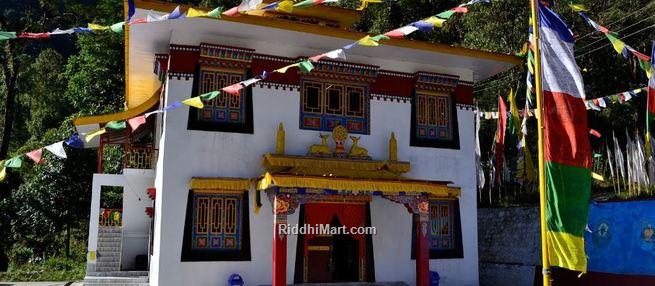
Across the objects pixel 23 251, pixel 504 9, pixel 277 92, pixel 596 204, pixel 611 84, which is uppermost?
pixel 504 9

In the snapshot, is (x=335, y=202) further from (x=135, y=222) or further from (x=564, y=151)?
(x=135, y=222)

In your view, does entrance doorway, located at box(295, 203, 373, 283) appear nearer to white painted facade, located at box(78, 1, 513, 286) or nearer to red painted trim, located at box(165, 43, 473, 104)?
white painted facade, located at box(78, 1, 513, 286)

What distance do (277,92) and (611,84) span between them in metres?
11.6

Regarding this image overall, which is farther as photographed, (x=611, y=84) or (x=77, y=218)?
(x=77, y=218)

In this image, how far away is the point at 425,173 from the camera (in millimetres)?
12172

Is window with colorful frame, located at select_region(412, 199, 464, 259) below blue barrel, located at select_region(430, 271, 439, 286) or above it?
above

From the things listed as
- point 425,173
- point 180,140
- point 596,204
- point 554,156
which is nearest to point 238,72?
point 180,140

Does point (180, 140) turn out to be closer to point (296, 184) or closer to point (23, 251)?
point (296, 184)

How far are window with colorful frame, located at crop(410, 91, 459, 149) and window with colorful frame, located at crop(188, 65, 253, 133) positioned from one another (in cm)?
363

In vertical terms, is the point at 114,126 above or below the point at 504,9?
below

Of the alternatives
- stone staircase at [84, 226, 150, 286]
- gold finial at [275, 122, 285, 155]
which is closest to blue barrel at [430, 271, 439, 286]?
gold finial at [275, 122, 285, 155]

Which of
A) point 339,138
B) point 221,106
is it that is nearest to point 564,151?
point 339,138

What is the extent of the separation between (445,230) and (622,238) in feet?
11.1

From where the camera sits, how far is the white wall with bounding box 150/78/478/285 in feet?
33.9
